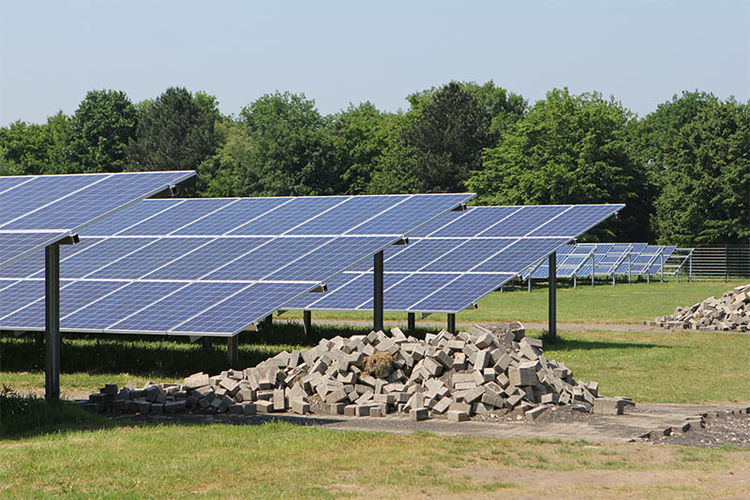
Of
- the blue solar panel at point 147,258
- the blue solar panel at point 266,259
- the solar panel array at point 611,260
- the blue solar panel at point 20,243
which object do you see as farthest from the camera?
the solar panel array at point 611,260

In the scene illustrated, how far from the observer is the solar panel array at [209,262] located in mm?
20828

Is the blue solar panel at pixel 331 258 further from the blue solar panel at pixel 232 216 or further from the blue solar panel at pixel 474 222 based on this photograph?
the blue solar panel at pixel 474 222

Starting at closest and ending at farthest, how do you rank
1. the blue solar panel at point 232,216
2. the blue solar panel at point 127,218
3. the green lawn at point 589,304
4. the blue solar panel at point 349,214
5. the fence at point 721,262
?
the blue solar panel at point 349,214
the blue solar panel at point 232,216
the blue solar panel at point 127,218
the green lawn at point 589,304
the fence at point 721,262

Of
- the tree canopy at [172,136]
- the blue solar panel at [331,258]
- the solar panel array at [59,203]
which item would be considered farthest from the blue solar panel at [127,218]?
the tree canopy at [172,136]

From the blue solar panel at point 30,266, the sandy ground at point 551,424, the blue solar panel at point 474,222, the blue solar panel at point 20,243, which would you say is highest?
the blue solar panel at point 474,222

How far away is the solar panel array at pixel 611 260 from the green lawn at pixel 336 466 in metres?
52.4

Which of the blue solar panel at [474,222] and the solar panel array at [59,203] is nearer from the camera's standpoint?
the solar panel array at [59,203]

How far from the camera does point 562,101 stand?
88.2m

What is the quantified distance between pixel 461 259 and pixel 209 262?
9.01 meters

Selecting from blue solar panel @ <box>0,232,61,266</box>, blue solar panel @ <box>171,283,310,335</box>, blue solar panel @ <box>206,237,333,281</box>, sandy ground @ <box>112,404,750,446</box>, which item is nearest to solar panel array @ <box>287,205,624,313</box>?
blue solar panel @ <box>206,237,333,281</box>

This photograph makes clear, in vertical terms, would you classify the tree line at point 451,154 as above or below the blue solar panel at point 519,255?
above

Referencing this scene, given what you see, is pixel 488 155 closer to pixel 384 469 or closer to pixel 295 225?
pixel 295 225

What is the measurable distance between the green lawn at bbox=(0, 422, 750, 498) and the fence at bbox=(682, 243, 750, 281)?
216 feet

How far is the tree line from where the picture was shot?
81.2 metres
